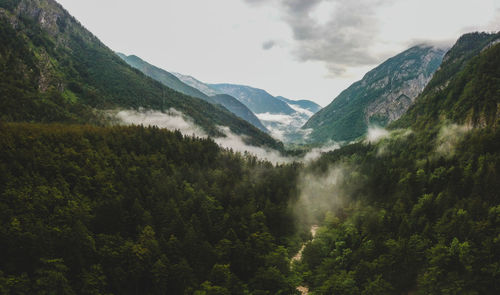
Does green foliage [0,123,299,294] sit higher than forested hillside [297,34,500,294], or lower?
lower

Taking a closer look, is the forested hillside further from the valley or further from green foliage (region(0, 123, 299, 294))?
green foliage (region(0, 123, 299, 294))

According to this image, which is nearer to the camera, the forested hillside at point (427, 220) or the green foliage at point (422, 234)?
the green foliage at point (422, 234)

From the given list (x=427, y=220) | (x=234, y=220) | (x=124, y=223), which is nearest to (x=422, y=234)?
(x=427, y=220)

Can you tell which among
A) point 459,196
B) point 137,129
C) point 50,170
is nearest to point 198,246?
point 50,170

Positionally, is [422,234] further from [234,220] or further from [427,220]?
[234,220]

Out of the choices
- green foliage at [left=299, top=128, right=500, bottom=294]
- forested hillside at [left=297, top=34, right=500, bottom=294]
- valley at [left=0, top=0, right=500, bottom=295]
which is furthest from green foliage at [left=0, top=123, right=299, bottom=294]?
forested hillside at [left=297, top=34, right=500, bottom=294]

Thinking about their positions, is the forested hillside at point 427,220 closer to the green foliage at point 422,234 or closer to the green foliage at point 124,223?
the green foliage at point 422,234

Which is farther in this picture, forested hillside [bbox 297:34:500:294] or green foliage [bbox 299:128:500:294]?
forested hillside [bbox 297:34:500:294]

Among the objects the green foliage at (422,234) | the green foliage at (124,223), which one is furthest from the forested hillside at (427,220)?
the green foliage at (124,223)

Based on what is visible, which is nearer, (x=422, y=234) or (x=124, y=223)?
(x=422, y=234)
